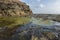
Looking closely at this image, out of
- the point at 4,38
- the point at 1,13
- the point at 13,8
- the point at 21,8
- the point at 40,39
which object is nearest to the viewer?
the point at 40,39

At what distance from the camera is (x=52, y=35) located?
1399 cm

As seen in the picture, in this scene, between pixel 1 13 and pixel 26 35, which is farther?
pixel 1 13

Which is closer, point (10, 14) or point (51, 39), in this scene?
point (51, 39)

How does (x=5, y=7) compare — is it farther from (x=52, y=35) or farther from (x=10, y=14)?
(x=52, y=35)

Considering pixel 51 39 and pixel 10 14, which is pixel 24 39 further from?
pixel 10 14

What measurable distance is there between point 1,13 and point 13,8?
9231mm

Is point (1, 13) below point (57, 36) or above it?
below

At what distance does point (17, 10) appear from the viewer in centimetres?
8162

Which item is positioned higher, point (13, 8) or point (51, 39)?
point (51, 39)

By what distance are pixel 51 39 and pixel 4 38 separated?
4673 millimetres

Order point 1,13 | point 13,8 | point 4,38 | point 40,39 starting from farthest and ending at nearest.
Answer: point 13,8 < point 1,13 < point 4,38 < point 40,39

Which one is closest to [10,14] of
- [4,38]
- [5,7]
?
[5,7]

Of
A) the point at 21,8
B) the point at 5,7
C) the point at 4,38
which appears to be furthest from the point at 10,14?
the point at 4,38

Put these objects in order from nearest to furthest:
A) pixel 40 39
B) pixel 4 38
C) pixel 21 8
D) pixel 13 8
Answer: pixel 40 39 < pixel 4 38 < pixel 13 8 < pixel 21 8
